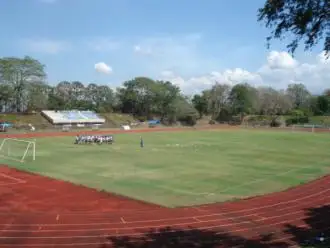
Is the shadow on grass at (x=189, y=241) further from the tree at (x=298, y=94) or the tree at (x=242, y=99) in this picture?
the tree at (x=298, y=94)

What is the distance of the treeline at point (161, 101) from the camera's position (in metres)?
103

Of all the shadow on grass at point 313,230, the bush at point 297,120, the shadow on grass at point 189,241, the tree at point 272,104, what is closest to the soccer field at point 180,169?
the shadow on grass at point 313,230

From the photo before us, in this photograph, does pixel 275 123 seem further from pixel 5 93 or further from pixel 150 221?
pixel 150 221

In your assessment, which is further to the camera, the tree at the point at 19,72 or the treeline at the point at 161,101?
the treeline at the point at 161,101

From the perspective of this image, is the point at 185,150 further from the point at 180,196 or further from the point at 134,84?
the point at 134,84

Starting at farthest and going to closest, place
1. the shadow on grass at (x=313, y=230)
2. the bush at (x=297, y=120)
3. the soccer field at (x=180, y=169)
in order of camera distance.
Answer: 1. the bush at (x=297, y=120)
2. the soccer field at (x=180, y=169)
3. the shadow on grass at (x=313, y=230)

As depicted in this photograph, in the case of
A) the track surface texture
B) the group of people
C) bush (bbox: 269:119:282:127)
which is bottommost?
the track surface texture

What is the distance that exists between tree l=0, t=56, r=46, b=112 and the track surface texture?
71956 mm

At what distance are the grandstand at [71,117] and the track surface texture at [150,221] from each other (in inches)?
2686

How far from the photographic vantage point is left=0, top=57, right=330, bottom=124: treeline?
103250mm

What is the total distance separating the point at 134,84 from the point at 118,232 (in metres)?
106

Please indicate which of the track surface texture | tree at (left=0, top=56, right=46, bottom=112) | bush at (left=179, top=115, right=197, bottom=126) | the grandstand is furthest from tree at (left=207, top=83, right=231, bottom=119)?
the track surface texture

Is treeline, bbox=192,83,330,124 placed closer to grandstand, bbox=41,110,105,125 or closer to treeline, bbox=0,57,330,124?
treeline, bbox=0,57,330,124

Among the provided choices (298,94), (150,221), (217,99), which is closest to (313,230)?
(150,221)
